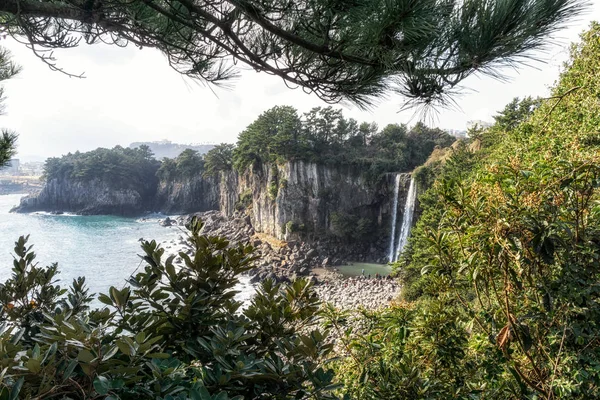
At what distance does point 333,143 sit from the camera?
19656 mm

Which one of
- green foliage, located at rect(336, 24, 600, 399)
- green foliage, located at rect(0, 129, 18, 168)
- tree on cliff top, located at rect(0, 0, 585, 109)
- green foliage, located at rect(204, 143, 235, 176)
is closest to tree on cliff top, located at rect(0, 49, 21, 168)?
green foliage, located at rect(0, 129, 18, 168)

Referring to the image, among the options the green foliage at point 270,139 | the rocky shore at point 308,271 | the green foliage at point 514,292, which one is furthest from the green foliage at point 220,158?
the green foliage at point 514,292

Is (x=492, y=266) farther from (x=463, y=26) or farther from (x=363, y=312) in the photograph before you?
(x=463, y=26)

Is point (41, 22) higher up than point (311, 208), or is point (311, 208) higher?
point (41, 22)

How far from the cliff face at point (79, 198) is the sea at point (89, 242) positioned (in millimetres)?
1288

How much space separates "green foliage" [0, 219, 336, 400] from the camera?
632mm

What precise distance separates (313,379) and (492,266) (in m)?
0.82

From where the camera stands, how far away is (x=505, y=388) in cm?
126

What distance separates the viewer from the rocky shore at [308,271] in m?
12.2

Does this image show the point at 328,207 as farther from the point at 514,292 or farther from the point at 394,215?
the point at 514,292

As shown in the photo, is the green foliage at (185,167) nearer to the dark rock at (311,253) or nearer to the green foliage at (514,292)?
the dark rock at (311,253)

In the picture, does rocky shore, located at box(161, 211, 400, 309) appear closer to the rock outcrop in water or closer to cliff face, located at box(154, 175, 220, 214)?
the rock outcrop in water

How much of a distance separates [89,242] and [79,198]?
525 inches

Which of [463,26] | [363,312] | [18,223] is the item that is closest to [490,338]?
[363,312]
